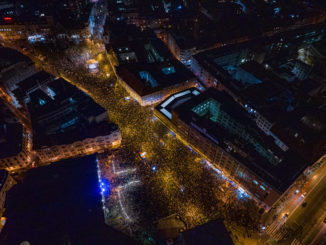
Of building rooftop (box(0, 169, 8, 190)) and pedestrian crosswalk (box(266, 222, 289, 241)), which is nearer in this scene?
pedestrian crosswalk (box(266, 222, 289, 241))

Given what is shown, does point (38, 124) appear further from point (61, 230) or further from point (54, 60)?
point (54, 60)

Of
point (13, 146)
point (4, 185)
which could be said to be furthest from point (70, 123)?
point (4, 185)

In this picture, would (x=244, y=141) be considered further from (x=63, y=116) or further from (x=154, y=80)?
(x=63, y=116)

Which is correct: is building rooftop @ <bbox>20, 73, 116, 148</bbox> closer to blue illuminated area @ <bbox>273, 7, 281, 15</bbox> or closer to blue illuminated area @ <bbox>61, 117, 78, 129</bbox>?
blue illuminated area @ <bbox>61, 117, 78, 129</bbox>

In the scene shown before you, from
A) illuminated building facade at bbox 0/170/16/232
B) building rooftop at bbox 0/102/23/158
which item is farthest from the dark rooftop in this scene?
building rooftop at bbox 0/102/23/158

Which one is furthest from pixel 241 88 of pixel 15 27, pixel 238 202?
pixel 15 27

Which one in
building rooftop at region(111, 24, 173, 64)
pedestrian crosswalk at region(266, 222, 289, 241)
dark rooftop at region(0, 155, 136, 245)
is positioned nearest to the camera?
dark rooftop at region(0, 155, 136, 245)
